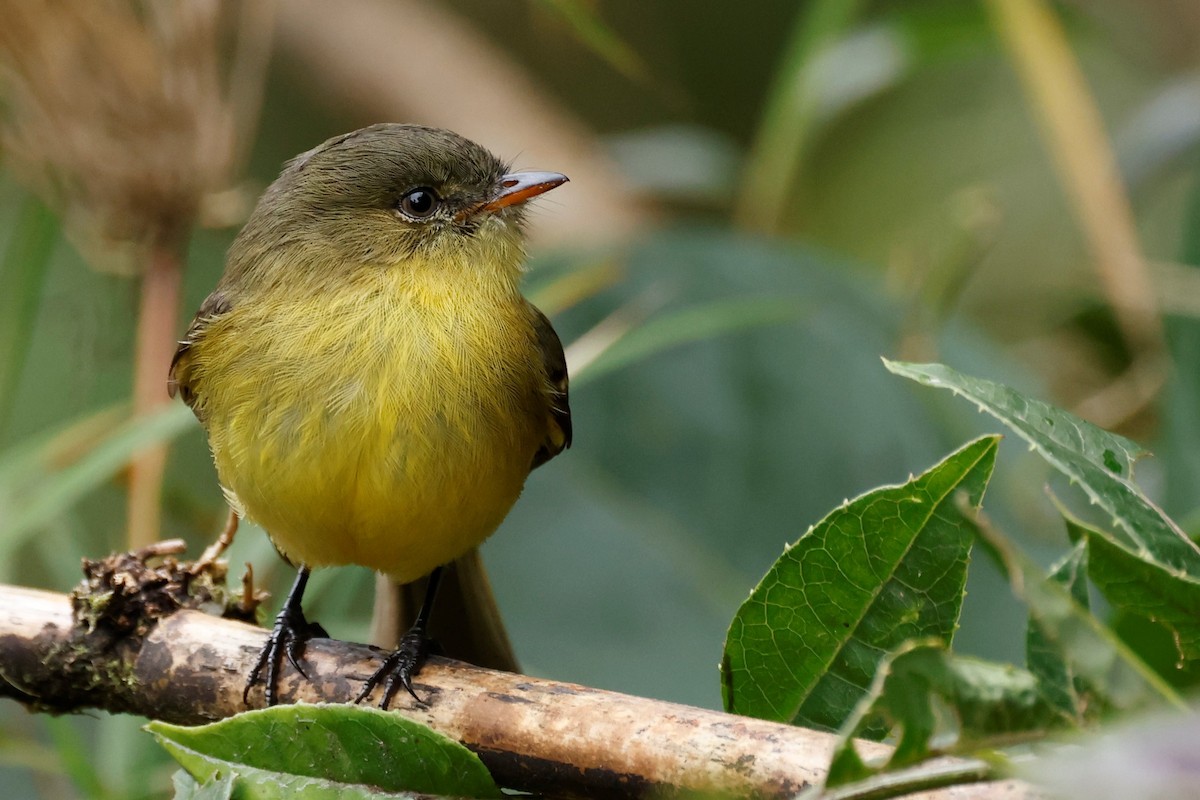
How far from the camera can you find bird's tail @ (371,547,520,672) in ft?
8.82

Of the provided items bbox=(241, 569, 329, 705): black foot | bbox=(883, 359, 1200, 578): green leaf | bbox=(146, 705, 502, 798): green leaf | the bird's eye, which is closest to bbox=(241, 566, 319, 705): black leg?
bbox=(241, 569, 329, 705): black foot

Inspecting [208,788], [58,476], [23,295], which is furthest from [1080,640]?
[23,295]

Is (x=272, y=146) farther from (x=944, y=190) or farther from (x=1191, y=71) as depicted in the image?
(x=1191, y=71)

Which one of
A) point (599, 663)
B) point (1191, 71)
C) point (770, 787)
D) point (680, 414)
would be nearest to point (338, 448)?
point (770, 787)

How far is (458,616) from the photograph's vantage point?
2752 millimetres

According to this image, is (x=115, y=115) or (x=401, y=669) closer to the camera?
(x=401, y=669)

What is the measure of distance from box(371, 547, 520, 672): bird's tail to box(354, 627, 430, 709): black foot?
31 centimetres

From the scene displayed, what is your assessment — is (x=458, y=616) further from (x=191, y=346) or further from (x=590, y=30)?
(x=590, y=30)

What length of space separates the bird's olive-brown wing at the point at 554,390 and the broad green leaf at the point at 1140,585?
63.1 inches

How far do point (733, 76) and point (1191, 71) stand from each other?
3.61 meters

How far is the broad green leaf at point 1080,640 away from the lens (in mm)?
1021

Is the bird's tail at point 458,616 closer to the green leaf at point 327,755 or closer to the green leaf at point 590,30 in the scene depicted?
the green leaf at point 327,755

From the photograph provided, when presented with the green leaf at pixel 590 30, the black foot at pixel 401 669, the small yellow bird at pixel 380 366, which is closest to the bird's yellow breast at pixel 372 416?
the small yellow bird at pixel 380 366

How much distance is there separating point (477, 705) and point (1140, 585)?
0.97 m
